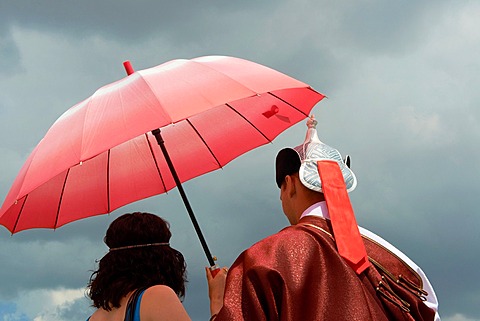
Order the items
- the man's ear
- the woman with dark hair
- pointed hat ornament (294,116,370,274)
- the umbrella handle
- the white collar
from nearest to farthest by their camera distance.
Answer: pointed hat ornament (294,116,370,274), the white collar, the man's ear, the woman with dark hair, the umbrella handle

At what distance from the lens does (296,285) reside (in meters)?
4.93

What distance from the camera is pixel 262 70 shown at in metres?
6.62

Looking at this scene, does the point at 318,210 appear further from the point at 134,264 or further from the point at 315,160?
the point at 134,264

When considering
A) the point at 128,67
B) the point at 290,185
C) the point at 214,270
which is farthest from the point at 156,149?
the point at 290,185

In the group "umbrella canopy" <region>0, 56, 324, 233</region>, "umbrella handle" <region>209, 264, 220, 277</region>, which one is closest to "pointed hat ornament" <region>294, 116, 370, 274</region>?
"umbrella canopy" <region>0, 56, 324, 233</region>

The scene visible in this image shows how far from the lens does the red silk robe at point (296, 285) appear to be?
15.8 ft

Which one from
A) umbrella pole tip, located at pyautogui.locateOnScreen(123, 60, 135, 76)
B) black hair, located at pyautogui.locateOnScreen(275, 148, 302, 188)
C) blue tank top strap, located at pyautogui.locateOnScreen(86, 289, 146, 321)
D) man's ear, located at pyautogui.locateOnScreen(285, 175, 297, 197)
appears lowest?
blue tank top strap, located at pyautogui.locateOnScreen(86, 289, 146, 321)

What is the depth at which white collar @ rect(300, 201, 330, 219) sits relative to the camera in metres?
5.39

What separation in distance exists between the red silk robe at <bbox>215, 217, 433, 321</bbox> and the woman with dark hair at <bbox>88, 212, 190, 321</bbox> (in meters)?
0.89

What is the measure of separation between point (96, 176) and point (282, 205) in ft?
8.03

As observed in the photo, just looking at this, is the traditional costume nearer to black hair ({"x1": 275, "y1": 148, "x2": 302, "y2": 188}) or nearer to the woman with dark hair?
black hair ({"x1": 275, "y1": 148, "x2": 302, "y2": 188})

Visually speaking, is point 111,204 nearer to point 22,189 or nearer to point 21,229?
point 21,229

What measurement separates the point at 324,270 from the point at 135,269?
153cm

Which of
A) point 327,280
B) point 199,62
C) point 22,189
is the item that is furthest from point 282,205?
point 22,189
